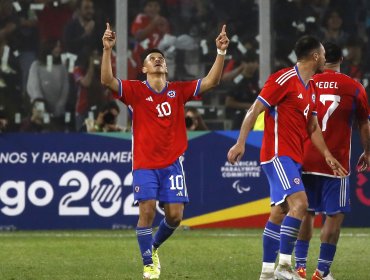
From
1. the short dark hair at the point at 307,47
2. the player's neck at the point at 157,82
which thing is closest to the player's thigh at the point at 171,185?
the player's neck at the point at 157,82

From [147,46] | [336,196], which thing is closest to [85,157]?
[147,46]

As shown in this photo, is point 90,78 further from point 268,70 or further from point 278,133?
point 278,133

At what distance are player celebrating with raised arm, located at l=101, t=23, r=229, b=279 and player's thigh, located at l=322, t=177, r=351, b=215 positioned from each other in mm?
1427

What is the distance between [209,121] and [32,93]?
3229 mm

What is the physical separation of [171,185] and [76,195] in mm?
6673

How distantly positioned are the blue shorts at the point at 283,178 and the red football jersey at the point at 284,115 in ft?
0.22

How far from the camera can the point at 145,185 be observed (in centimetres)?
1169

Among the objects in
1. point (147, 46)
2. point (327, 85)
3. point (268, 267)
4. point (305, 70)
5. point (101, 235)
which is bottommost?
point (101, 235)

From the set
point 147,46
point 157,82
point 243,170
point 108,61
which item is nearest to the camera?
point 108,61

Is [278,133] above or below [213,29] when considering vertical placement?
below

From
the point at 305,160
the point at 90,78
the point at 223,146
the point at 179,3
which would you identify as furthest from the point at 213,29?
the point at 305,160

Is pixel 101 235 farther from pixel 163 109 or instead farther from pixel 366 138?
pixel 366 138

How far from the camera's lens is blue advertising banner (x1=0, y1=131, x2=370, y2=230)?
1831 centimetres

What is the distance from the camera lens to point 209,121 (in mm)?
20844
